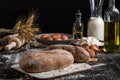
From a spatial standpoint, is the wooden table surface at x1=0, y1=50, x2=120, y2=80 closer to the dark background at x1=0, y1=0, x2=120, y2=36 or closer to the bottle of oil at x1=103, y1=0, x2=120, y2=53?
the bottle of oil at x1=103, y1=0, x2=120, y2=53

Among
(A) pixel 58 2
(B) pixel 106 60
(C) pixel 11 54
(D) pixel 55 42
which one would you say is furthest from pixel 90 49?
(A) pixel 58 2

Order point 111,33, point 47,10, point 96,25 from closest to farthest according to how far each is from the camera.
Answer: point 111,33
point 96,25
point 47,10

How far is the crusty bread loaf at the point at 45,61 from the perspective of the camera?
47.0 inches

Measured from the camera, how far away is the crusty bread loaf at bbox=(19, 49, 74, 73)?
1.19 metres

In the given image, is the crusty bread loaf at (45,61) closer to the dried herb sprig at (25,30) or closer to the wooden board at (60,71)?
the wooden board at (60,71)

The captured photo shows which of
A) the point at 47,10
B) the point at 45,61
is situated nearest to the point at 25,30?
the point at 45,61

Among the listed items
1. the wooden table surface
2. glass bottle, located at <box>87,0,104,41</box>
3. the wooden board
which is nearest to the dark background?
glass bottle, located at <box>87,0,104,41</box>

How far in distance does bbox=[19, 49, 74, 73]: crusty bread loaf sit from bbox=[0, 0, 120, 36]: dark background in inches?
43.8

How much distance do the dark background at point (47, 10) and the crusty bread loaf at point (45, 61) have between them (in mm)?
1113

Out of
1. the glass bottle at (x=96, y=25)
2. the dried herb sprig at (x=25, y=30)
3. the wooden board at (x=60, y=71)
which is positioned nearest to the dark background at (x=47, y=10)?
the glass bottle at (x=96, y=25)

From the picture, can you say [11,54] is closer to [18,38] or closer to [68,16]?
[18,38]

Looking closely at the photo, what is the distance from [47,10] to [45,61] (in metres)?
1.21

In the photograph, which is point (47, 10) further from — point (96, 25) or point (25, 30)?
point (25, 30)

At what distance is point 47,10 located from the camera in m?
2.39
